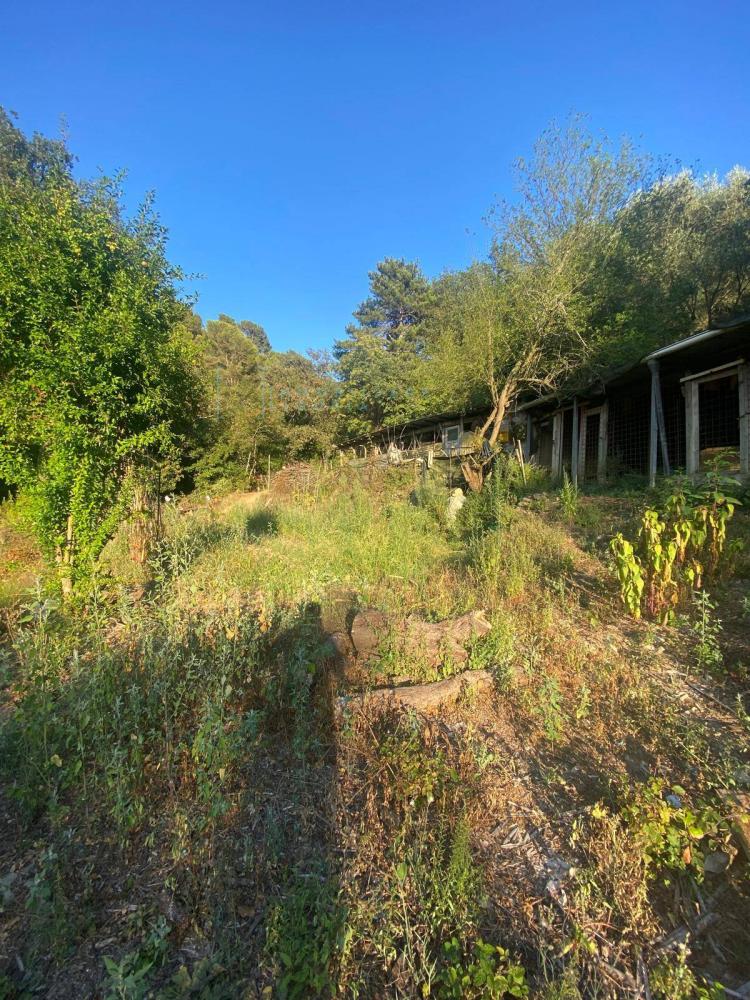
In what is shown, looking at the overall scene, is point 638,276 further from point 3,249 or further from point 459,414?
point 3,249

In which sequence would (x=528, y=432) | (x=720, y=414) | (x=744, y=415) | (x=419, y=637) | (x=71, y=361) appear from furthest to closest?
(x=528, y=432)
(x=720, y=414)
(x=744, y=415)
(x=71, y=361)
(x=419, y=637)

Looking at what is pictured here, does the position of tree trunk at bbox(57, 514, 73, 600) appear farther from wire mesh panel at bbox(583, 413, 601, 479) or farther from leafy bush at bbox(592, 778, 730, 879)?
wire mesh panel at bbox(583, 413, 601, 479)

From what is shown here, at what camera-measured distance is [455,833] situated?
1.75 meters

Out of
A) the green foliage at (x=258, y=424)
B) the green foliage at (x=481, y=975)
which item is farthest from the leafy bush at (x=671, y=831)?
the green foliage at (x=258, y=424)

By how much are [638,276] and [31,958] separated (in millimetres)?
16930

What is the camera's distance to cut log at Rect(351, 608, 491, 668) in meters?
3.11

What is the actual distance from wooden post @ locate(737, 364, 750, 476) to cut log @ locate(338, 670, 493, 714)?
7656mm

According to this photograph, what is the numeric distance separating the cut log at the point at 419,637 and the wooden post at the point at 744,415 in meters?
7.15

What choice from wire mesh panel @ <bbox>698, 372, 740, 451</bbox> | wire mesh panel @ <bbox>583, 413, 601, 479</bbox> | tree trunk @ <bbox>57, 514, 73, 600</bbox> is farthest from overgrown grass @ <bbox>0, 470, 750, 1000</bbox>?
wire mesh panel @ <bbox>583, 413, 601, 479</bbox>

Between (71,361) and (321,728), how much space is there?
3.67 meters

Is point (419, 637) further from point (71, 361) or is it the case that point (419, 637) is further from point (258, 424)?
Answer: point (258, 424)

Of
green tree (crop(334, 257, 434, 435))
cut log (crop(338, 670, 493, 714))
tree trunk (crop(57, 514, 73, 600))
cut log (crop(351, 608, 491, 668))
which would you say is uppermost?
green tree (crop(334, 257, 434, 435))

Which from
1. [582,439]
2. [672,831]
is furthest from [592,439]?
[672,831]

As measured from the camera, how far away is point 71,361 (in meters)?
3.68
